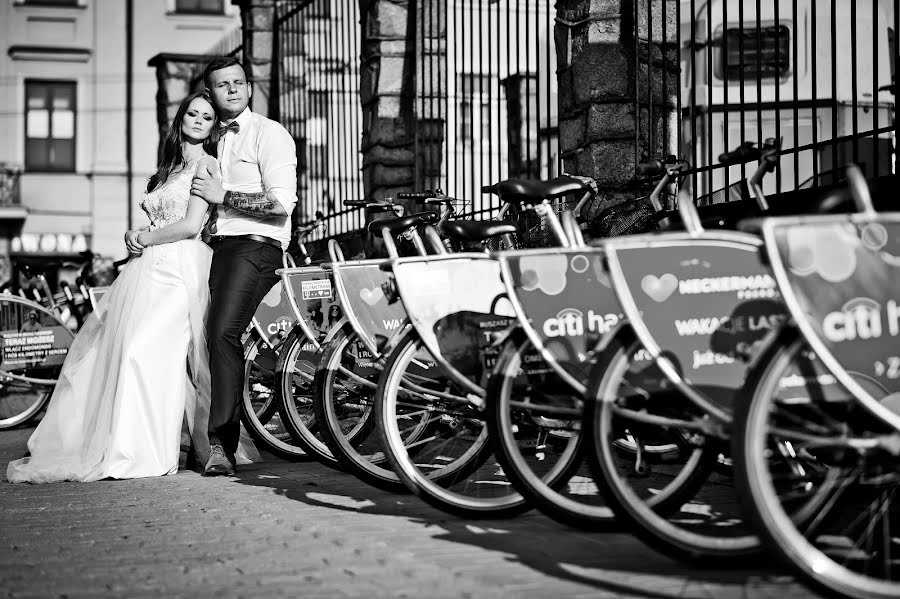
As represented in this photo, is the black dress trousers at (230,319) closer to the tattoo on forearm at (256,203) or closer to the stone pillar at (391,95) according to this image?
the tattoo on forearm at (256,203)

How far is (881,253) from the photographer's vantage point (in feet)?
11.6

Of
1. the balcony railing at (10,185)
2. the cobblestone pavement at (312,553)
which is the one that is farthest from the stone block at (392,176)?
the balcony railing at (10,185)

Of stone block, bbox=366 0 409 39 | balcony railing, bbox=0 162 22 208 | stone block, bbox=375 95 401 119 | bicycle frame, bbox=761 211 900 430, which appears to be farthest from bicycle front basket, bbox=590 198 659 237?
balcony railing, bbox=0 162 22 208

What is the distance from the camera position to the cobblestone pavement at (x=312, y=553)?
12.5 feet

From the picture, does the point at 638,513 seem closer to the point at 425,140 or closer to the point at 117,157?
the point at 425,140

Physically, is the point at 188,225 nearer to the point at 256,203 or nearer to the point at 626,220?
the point at 256,203

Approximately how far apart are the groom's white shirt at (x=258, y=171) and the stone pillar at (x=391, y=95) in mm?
4573

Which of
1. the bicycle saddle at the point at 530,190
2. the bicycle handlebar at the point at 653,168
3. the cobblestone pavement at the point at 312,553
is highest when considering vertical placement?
the bicycle handlebar at the point at 653,168

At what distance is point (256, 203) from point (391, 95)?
5.14 m

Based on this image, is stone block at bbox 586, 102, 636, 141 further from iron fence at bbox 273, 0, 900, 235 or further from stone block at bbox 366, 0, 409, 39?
stone block at bbox 366, 0, 409, 39

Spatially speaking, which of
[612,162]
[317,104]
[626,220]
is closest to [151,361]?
[626,220]

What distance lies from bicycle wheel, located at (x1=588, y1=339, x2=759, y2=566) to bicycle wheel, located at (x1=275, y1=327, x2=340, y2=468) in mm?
2503

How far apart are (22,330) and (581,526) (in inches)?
282

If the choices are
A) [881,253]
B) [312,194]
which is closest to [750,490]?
[881,253]
